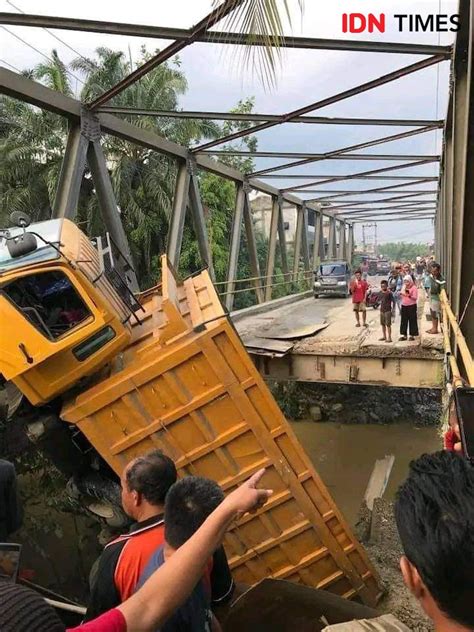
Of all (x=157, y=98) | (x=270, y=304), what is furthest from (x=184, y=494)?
(x=157, y=98)

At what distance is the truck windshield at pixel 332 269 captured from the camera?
2158 centimetres

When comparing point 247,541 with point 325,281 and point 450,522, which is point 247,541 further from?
point 325,281

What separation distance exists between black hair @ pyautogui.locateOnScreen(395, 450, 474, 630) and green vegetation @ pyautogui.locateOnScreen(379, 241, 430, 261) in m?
105

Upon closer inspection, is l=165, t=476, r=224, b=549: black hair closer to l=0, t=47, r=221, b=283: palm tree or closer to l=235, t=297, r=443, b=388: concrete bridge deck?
l=235, t=297, r=443, b=388: concrete bridge deck

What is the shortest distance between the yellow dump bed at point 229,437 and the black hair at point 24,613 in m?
3.12

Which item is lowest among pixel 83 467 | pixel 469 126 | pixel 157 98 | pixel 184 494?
pixel 83 467

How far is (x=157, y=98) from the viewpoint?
21688 mm

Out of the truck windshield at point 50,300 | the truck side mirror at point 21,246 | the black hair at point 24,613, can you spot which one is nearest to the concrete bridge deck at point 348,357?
the truck windshield at point 50,300

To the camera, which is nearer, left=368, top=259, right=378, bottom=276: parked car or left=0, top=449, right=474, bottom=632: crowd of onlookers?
left=0, top=449, right=474, bottom=632: crowd of onlookers

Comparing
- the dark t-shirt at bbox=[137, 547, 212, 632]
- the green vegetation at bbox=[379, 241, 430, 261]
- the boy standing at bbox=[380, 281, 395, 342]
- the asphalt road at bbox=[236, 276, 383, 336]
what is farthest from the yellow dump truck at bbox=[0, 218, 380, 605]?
the green vegetation at bbox=[379, 241, 430, 261]

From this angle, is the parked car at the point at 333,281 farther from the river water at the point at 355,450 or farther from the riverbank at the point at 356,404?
the river water at the point at 355,450

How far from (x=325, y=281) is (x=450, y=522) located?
64.1 ft

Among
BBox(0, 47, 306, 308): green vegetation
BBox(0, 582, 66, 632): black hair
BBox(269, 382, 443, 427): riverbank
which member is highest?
BBox(0, 47, 306, 308): green vegetation

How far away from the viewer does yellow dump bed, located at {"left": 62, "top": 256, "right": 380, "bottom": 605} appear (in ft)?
14.0
